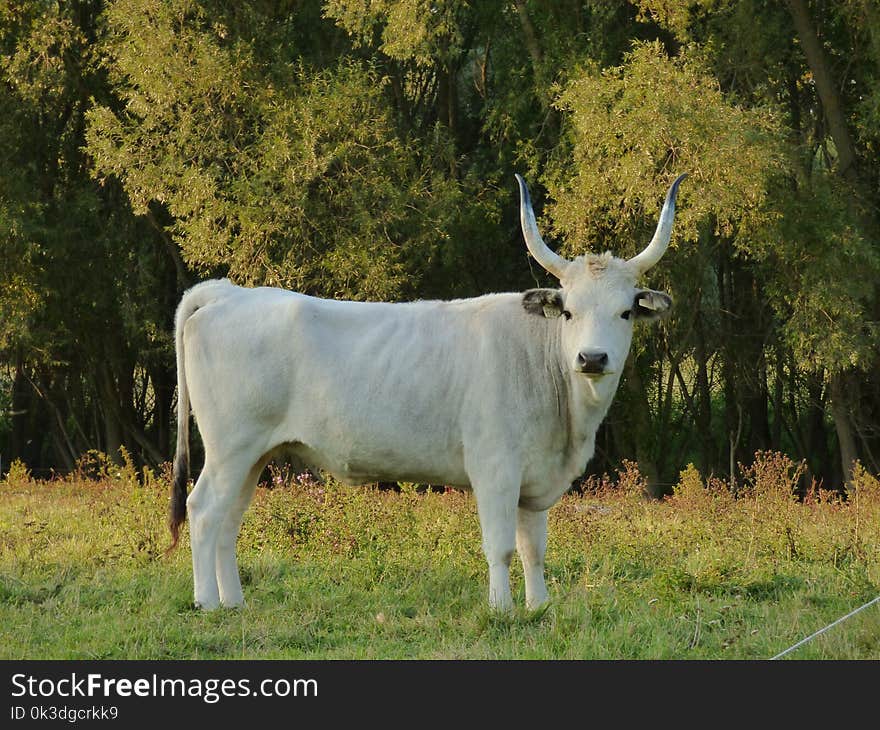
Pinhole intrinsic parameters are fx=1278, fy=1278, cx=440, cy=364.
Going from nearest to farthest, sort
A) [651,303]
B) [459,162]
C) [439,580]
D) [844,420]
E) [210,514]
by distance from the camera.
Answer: [651,303], [210,514], [439,580], [844,420], [459,162]

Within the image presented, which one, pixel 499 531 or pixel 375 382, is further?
pixel 375 382

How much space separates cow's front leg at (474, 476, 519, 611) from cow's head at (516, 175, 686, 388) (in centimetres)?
78

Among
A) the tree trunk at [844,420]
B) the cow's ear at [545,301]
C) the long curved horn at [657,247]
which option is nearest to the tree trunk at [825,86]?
the tree trunk at [844,420]

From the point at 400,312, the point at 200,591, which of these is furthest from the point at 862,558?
the point at 200,591

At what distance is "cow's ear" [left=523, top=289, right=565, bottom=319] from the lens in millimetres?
7070

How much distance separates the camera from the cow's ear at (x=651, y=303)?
700 cm

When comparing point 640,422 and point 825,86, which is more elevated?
point 825,86

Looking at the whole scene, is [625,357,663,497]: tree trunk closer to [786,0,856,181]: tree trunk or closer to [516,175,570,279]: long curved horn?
[786,0,856,181]: tree trunk

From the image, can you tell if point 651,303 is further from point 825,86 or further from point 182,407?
point 825,86

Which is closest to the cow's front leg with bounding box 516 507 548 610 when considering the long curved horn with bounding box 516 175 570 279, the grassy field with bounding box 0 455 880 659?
the grassy field with bounding box 0 455 880 659

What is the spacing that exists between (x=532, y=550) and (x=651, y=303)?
1537 mm

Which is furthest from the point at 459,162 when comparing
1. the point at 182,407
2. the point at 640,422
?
the point at 182,407

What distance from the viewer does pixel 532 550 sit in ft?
23.7
